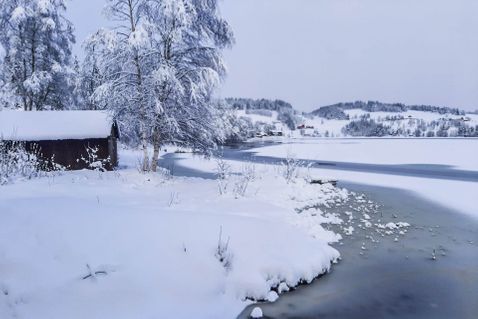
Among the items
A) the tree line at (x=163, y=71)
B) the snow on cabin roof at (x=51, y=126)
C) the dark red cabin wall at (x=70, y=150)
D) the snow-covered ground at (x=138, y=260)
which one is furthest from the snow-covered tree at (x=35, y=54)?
the snow-covered ground at (x=138, y=260)

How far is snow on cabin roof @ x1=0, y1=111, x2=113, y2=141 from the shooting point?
17.6 m

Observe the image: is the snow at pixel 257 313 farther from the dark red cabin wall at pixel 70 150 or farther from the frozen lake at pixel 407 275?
the dark red cabin wall at pixel 70 150

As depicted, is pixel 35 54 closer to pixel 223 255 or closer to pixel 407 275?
pixel 223 255

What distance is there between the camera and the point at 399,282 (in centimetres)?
694

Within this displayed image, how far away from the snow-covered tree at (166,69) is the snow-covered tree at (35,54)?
35.0ft

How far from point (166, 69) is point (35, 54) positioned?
631 inches

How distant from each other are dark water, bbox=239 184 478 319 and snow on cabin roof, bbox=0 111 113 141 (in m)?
13.6

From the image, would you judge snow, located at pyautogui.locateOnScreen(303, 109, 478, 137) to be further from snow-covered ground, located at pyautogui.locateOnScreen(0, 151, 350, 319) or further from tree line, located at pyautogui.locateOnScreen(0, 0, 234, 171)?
snow-covered ground, located at pyautogui.locateOnScreen(0, 151, 350, 319)

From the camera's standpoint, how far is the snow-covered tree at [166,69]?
536 inches

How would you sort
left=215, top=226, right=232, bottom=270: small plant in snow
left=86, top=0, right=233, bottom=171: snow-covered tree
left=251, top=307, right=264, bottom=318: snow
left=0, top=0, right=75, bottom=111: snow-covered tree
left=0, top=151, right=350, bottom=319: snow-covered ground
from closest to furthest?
left=0, top=151, right=350, bottom=319: snow-covered ground → left=251, top=307, right=264, bottom=318: snow → left=215, top=226, right=232, bottom=270: small plant in snow → left=86, top=0, right=233, bottom=171: snow-covered tree → left=0, top=0, right=75, bottom=111: snow-covered tree

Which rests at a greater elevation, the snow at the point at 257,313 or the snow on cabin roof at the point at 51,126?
the snow on cabin roof at the point at 51,126

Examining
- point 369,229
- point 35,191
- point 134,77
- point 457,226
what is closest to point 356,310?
point 369,229

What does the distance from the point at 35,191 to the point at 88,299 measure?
464 cm

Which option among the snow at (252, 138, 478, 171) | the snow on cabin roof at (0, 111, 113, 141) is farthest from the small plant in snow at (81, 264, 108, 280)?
the snow at (252, 138, 478, 171)
